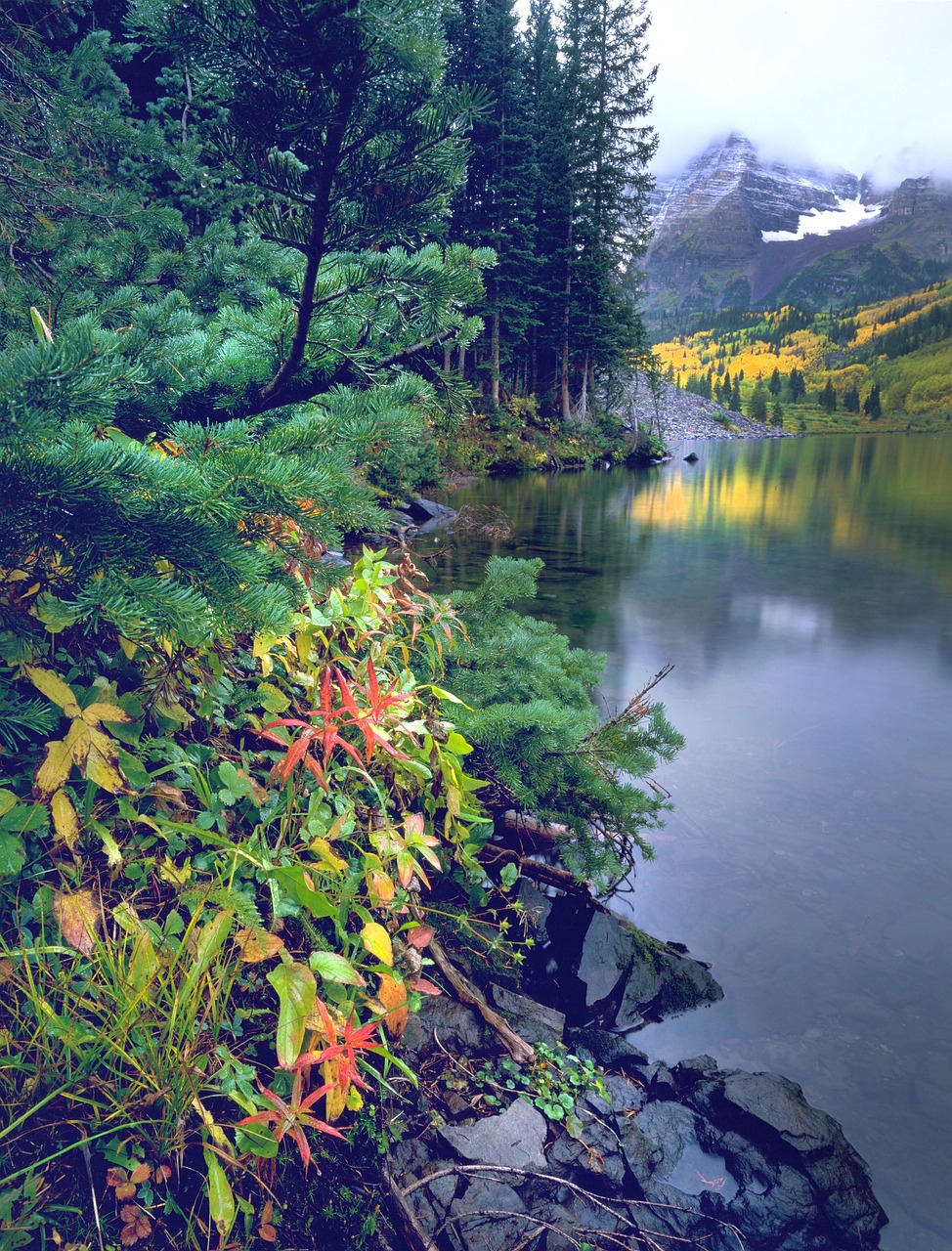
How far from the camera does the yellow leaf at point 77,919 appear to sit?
69.1 inches

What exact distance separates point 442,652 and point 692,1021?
2.04 meters

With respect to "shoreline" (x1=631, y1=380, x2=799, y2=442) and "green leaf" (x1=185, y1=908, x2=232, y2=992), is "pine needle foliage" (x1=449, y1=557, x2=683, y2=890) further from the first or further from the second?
"shoreline" (x1=631, y1=380, x2=799, y2=442)

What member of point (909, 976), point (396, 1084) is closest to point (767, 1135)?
point (396, 1084)

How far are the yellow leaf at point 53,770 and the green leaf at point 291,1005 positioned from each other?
690 mm

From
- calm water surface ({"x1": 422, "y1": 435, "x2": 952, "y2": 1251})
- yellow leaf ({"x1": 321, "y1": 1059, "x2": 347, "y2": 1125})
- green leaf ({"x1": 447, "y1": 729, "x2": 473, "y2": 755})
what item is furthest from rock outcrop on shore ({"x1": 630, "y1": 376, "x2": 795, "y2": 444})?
yellow leaf ({"x1": 321, "y1": 1059, "x2": 347, "y2": 1125})

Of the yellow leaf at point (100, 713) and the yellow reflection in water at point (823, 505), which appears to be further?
the yellow reflection in water at point (823, 505)

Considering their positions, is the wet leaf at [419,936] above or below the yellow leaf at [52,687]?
below

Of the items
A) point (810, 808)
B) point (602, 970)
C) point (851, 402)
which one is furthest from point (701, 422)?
point (602, 970)

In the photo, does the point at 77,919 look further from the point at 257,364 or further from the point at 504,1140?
the point at 257,364

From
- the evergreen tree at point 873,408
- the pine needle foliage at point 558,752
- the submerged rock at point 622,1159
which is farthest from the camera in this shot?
the evergreen tree at point 873,408

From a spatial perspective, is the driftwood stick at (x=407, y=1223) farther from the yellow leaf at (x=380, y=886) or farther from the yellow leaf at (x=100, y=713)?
the yellow leaf at (x=100, y=713)

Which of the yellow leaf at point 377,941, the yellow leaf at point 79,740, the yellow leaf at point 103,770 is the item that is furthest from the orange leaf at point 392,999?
the yellow leaf at point 79,740

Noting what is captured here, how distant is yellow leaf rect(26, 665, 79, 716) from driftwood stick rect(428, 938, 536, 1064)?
4.94ft

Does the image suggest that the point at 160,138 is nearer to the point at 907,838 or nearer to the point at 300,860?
the point at 300,860
